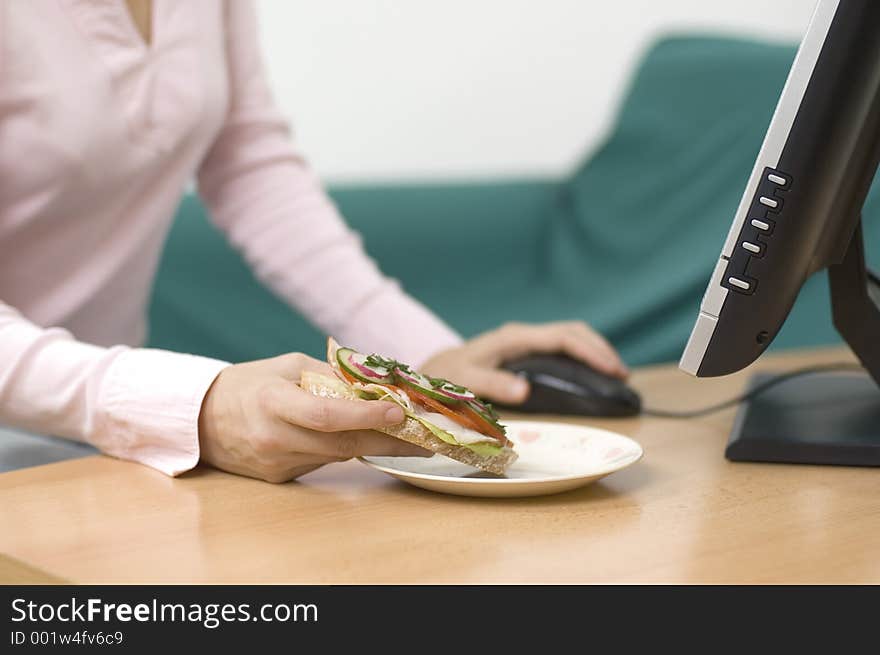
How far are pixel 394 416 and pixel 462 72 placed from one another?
189 cm

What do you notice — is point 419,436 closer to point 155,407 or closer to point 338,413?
point 338,413

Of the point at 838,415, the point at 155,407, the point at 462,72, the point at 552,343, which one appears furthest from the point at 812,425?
the point at 462,72

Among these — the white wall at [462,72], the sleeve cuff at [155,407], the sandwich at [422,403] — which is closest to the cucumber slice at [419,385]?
the sandwich at [422,403]

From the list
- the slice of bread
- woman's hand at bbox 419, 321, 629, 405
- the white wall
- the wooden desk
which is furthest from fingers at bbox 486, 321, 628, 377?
the white wall

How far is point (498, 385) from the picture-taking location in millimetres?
1066

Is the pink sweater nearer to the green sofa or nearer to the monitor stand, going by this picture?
the monitor stand

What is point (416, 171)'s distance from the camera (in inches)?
98.9

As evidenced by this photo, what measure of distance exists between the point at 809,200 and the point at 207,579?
461mm

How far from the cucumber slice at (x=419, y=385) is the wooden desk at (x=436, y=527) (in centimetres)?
7

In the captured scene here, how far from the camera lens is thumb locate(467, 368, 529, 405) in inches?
41.8

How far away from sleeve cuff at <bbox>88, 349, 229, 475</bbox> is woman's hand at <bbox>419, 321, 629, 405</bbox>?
1.03ft

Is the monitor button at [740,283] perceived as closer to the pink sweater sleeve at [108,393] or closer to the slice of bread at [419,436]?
the slice of bread at [419,436]

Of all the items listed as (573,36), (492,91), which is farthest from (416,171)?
(573,36)
